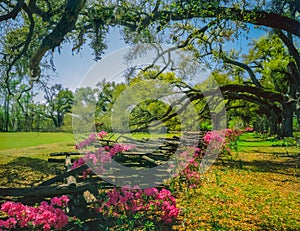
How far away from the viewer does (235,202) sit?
5176 mm

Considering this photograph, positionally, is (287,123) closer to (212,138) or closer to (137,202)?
(212,138)

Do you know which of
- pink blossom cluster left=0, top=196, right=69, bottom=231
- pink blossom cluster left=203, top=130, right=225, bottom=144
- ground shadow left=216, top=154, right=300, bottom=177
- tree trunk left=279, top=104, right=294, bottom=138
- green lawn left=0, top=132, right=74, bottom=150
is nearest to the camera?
pink blossom cluster left=0, top=196, right=69, bottom=231

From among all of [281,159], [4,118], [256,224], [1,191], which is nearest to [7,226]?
[1,191]

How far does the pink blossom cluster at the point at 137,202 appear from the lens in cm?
375

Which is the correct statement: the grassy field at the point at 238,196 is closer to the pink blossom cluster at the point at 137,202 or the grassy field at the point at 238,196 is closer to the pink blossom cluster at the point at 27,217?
the pink blossom cluster at the point at 137,202

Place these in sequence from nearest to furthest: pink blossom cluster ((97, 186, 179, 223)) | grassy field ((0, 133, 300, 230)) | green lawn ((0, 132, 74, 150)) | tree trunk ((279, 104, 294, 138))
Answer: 1. pink blossom cluster ((97, 186, 179, 223))
2. grassy field ((0, 133, 300, 230))
3. tree trunk ((279, 104, 294, 138))
4. green lawn ((0, 132, 74, 150))

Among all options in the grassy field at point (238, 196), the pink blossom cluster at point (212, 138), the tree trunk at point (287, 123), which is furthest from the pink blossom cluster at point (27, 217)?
the tree trunk at point (287, 123)

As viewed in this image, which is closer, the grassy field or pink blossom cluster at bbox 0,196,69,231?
pink blossom cluster at bbox 0,196,69,231

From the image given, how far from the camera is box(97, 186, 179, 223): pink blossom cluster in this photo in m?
3.75

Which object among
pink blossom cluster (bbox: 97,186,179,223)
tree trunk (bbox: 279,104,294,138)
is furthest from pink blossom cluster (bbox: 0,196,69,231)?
Result: tree trunk (bbox: 279,104,294,138)

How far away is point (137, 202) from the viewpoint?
3998 mm

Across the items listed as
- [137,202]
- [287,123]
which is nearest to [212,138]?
[137,202]

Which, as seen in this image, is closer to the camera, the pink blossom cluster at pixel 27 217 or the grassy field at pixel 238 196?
the pink blossom cluster at pixel 27 217

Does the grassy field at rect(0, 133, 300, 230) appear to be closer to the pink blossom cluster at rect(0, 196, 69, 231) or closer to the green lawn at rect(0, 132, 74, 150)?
the pink blossom cluster at rect(0, 196, 69, 231)
